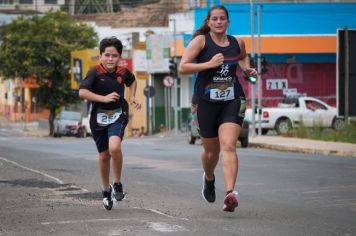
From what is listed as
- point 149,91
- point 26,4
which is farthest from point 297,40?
point 26,4

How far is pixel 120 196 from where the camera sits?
31.0 feet

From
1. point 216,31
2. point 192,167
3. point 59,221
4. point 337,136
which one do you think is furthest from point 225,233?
point 337,136

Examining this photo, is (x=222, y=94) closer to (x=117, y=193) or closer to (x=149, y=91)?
(x=117, y=193)

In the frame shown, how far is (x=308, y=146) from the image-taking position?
1027 inches

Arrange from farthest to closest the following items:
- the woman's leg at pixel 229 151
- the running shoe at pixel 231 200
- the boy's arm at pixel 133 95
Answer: the boy's arm at pixel 133 95, the woman's leg at pixel 229 151, the running shoe at pixel 231 200

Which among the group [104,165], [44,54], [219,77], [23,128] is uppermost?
[44,54]

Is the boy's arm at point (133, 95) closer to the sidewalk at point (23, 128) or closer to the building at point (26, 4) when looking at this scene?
the sidewalk at point (23, 128)

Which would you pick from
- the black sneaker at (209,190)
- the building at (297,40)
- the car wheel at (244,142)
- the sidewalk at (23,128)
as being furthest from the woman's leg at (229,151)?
the sidewalk at (23,128)

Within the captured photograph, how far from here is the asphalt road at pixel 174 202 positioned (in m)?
7.86

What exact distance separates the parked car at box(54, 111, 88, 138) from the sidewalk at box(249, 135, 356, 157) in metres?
23.5

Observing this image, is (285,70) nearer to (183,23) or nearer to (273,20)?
(273,20)

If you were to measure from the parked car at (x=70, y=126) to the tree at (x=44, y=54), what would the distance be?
284 cm

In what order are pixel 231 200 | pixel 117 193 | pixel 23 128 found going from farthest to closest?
pixel 23 128 < pixel 117 193 < pixel 231 200

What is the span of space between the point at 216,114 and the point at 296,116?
29.0 metres
